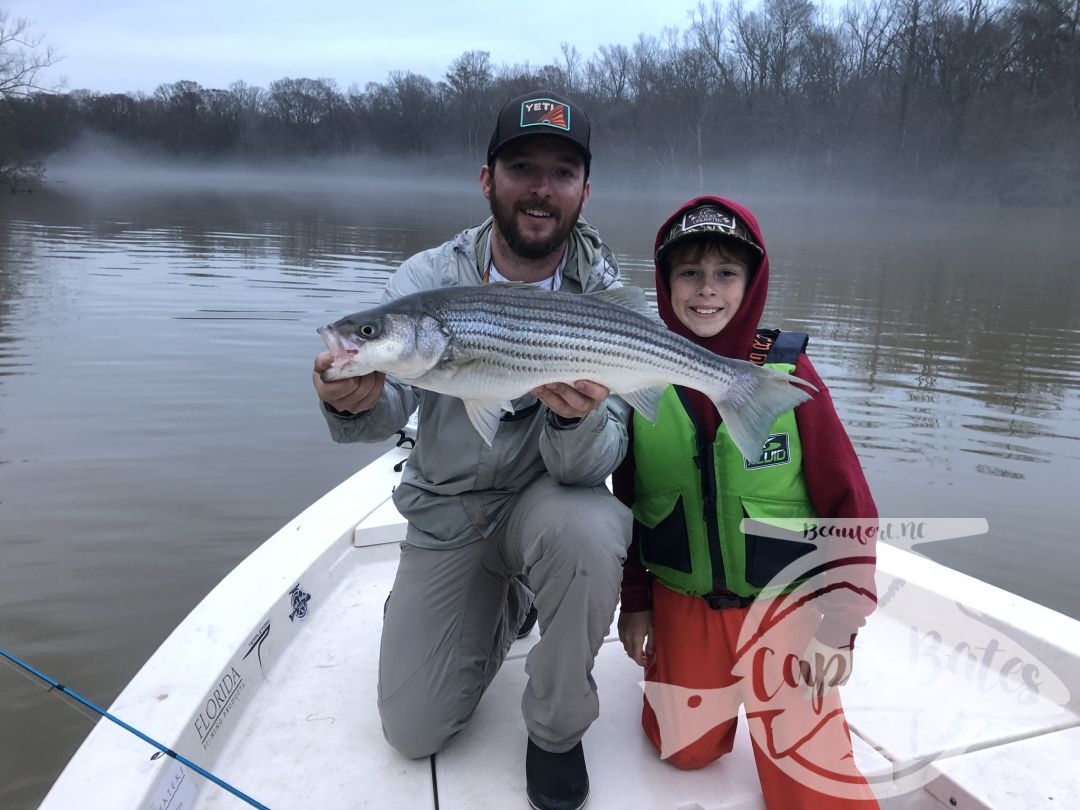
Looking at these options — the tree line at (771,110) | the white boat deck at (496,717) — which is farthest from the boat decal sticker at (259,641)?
the tree line at (771,110)

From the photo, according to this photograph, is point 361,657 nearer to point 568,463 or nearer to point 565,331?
point 568,463

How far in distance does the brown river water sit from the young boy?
10.1 ft

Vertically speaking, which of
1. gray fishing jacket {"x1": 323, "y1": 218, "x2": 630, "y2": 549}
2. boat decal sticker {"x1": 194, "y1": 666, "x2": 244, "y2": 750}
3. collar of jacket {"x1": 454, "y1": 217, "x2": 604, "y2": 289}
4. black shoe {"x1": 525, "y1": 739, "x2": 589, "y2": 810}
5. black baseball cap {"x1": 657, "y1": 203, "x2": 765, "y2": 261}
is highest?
black baseball cap {"x1": 657, "y1": 203, "x2": 765, "y2": 261}

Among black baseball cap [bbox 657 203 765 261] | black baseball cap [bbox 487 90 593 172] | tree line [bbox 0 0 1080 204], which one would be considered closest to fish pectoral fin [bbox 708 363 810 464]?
black baseball cap [bbox 657 203 765 261]

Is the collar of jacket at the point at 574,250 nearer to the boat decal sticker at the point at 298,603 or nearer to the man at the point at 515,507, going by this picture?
the man at the point at 515,507

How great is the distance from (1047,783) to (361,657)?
9.48 ft

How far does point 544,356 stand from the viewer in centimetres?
271

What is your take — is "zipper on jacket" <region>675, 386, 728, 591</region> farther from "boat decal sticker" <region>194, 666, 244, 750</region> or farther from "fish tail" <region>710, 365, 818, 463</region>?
"boat decal sticker" <region>194, 666, 244, 750</region>

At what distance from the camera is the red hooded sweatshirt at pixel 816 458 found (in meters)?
2.82

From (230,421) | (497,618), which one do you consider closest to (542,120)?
(497,618)

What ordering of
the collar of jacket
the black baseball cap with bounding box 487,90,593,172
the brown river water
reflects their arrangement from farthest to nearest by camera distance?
the brown river water < the collar of jacket < the black baseball cap with bounding box 487,90,593,172

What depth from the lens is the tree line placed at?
173 feet

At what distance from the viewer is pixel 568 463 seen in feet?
9.42

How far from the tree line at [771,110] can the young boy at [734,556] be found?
54805 millimetres
